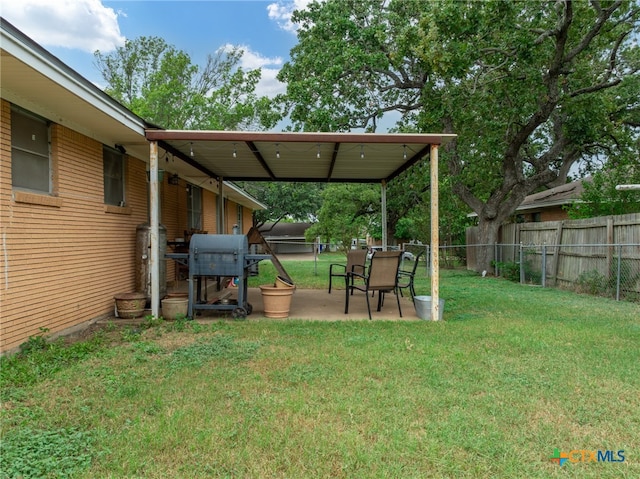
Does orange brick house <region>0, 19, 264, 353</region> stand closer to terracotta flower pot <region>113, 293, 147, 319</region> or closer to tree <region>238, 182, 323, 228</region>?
terracotta flower pot <region>113, 293, 147, 319</region>

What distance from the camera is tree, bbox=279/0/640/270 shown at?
9.27 metres

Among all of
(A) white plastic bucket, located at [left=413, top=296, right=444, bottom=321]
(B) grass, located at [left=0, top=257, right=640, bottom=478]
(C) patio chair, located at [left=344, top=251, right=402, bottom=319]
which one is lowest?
(B) grass, located at [left=0, top=257, right=640, bottom=478]

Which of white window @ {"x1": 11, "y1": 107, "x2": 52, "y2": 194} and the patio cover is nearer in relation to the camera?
white window @ {"x1": 11, "y1": 107, "x2": 52, "y2": 194}

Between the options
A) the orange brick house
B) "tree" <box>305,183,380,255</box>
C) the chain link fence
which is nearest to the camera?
the orange brick house

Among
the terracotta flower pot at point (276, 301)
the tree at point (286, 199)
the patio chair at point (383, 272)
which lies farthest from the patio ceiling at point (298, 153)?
the tree at point (286, 199)

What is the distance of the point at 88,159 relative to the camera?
18.4ft

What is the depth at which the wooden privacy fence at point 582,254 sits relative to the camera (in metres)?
7.88

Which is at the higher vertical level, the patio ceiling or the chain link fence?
the patio ceiling

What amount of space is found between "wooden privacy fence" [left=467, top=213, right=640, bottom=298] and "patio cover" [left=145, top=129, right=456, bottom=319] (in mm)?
4335

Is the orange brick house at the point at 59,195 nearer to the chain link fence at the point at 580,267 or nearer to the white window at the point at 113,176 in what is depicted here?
the white window at the point at 113,176

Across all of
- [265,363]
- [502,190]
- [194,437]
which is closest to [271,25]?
[502,190]

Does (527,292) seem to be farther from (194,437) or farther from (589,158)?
(589,158)

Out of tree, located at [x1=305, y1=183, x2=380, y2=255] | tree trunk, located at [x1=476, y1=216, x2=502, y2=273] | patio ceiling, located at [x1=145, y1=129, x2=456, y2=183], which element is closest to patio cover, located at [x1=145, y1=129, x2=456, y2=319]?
patio ceiling, located at [x1=145, y1=129, x2=456, y2=183]

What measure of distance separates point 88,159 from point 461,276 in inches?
425
